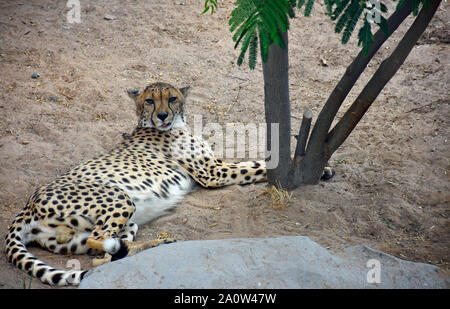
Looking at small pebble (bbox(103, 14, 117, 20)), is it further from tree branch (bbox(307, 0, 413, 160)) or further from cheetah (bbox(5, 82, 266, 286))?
tree branch (bbox(307, 0, 413, 160))

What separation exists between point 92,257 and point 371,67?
15.2 feet

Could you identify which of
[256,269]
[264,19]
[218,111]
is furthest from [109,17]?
[256,269]

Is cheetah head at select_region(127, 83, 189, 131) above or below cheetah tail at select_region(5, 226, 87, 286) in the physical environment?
above

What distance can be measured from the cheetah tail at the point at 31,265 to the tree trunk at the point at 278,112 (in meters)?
1.78

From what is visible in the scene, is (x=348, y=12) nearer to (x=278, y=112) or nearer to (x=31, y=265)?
(x=278, y=112)

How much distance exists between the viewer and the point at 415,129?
5234 mm

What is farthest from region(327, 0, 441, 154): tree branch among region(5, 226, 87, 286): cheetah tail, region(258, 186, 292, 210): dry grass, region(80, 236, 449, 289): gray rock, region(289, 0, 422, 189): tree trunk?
region(5, 226, 87, 286): cheetah tail

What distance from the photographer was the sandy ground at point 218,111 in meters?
3.81

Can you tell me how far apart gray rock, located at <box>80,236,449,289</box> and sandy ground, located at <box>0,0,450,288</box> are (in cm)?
43

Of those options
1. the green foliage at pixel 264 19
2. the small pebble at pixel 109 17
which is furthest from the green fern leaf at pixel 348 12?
the small pebble at pixel 109 17

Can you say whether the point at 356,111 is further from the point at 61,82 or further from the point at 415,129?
the point at 61,82

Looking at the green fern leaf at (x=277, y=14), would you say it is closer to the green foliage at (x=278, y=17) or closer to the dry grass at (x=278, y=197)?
the green foliage at (x=278, y=17)

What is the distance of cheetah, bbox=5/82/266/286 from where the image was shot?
11.5 feet

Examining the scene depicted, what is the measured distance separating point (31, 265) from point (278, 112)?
212cm
